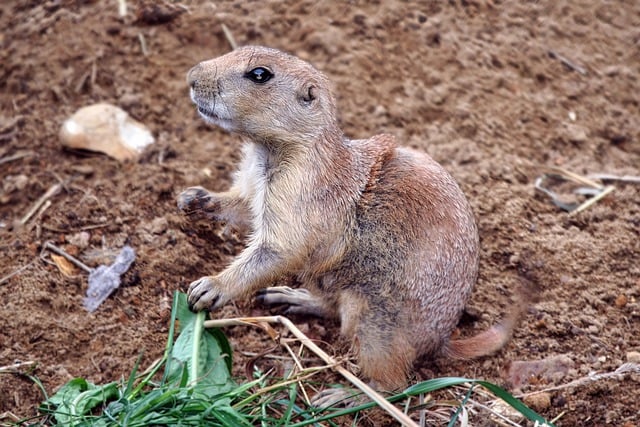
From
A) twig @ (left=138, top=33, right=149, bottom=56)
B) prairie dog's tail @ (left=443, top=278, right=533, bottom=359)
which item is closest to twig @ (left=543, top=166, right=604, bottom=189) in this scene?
prairie dog's tail @ (left=443, top=278, right=533, bottom=359)

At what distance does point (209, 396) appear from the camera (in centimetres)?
343

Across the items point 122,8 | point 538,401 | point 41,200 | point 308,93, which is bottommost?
point 538,401

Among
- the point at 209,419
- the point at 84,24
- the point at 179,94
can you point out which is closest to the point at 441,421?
the point at 209,419

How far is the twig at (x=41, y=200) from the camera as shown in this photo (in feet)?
15.2

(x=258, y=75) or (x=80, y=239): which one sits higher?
(x=258, y=75)

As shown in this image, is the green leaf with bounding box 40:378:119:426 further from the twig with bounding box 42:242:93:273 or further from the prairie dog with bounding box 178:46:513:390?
the twig with bounding box 42:242:93:273

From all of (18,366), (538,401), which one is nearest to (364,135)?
(538,401)

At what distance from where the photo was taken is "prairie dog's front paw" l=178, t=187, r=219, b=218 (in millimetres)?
4270

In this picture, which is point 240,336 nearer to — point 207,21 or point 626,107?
point 207,21

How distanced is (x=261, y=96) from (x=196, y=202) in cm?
82

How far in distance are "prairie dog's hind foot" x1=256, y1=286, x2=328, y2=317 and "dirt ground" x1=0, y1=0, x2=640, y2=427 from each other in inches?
4.2

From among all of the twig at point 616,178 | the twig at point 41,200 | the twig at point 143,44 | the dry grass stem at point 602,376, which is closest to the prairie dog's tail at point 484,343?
the dry grass stem at point 602,376

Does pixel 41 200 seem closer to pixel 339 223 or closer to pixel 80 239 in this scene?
pixel 80 239

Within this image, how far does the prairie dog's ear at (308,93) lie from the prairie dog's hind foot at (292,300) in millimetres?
1178
